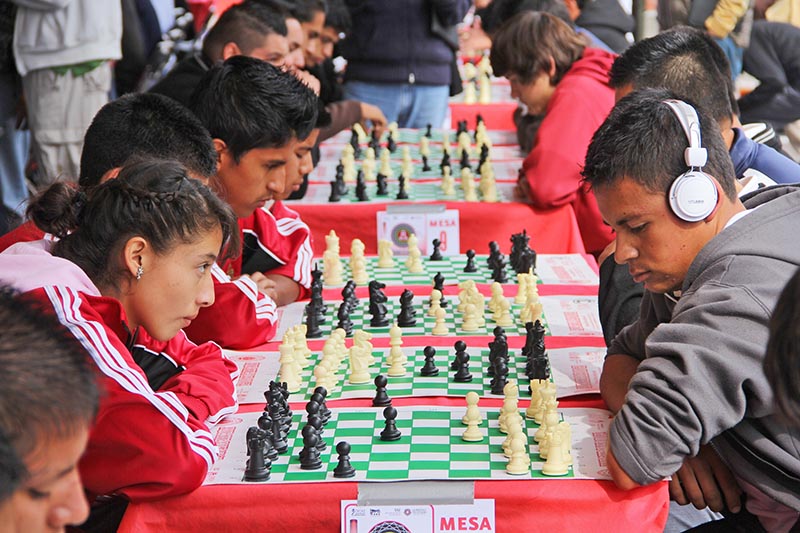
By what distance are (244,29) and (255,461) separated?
2.86 meters

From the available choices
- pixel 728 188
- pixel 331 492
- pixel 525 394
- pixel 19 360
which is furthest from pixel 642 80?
pixel 19 360

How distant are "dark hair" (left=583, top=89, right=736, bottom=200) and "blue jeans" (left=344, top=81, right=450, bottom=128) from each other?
13.3 ft

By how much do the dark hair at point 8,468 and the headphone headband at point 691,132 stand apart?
4.64ft

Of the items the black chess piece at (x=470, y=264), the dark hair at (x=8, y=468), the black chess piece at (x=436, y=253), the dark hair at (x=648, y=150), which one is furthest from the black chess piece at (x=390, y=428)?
the black chess piece at (x=436, y=253)

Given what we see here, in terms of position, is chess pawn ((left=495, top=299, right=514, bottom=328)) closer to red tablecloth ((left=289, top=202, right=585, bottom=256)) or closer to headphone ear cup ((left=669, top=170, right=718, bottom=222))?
headphone ear cup ((left=669, top=170, right=718, bottom=222))

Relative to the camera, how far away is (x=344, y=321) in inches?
111

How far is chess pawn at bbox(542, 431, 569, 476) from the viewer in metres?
1.93

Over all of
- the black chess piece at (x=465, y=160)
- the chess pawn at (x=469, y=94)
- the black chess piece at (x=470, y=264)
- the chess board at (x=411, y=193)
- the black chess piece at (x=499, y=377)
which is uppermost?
the black chess piece at (x=499, y=377)

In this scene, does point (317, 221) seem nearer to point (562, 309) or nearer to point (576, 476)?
point (562, 309)


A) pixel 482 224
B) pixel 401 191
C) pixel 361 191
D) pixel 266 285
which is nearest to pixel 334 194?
→ pixel 361 191

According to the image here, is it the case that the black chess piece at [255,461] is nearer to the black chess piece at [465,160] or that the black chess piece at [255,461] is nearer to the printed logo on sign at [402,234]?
the printed logo on sign at [402,234]

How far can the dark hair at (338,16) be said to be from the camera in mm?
6125

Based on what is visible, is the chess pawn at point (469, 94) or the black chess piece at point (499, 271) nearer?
the black chess piece at point (499, 271)

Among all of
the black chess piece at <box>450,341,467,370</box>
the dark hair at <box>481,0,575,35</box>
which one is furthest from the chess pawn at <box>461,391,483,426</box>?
the dark hair at <box>481,0,575,35</box>
